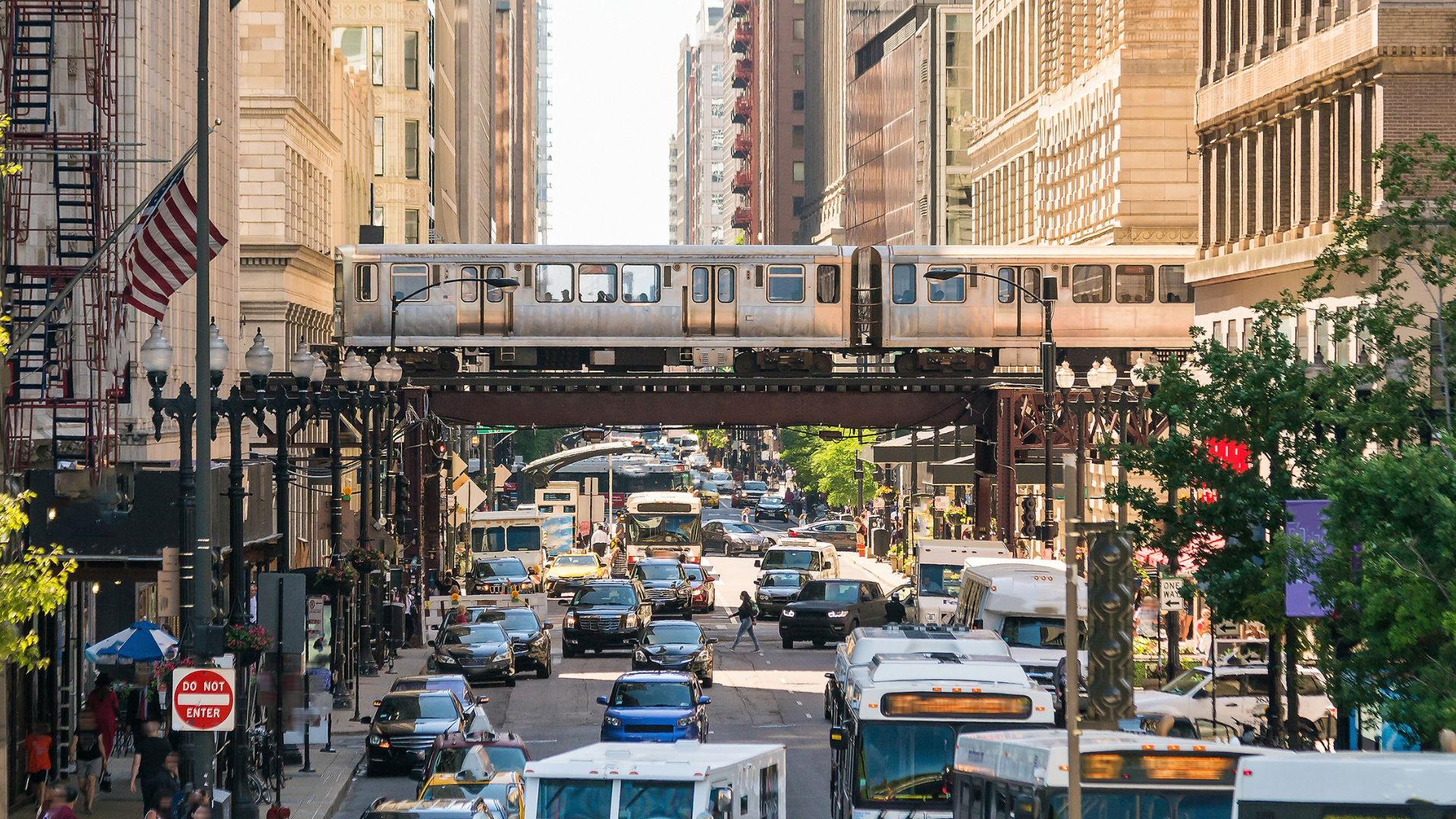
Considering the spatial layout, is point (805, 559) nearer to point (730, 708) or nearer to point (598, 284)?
point (598, 284)

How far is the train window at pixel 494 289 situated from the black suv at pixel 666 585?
822 cm

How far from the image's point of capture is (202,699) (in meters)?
20.1

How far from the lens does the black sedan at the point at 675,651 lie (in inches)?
1417

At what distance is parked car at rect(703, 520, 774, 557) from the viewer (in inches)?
3615

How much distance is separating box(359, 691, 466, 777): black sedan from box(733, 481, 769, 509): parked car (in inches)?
3888

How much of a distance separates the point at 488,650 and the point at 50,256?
11551 millimetres

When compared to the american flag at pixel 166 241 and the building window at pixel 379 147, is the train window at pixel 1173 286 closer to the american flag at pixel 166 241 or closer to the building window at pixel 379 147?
the american flag at pixel 166 241

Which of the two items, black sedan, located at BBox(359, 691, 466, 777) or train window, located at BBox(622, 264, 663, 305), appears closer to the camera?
black sedan, located at BBox(359, 691, 466, 777)

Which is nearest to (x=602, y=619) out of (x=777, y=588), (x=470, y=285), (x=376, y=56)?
(x=777, y=588)

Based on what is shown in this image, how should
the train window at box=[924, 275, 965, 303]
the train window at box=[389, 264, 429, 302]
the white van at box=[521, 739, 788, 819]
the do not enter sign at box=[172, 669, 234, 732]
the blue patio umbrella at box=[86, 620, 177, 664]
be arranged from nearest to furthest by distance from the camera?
the white van at box=[521, 739, 788, 819], the do not enter sign at box=[172, 669, 234, 732], the blue patio umbrella at box=[86, 620, 177, 664], the train window at box=[389, 264, 429, 302], the train window at box=[924, 275, 965, 303]

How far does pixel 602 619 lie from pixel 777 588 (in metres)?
10.1

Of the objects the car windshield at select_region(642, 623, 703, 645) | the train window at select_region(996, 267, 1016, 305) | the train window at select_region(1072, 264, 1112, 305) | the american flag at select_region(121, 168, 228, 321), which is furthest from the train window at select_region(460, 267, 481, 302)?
the american flag at select_region(121, 168, 228, 321)

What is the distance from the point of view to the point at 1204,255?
5034 centimetres

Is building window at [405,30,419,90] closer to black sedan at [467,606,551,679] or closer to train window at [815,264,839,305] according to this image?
train window at [815,264,839,305]
